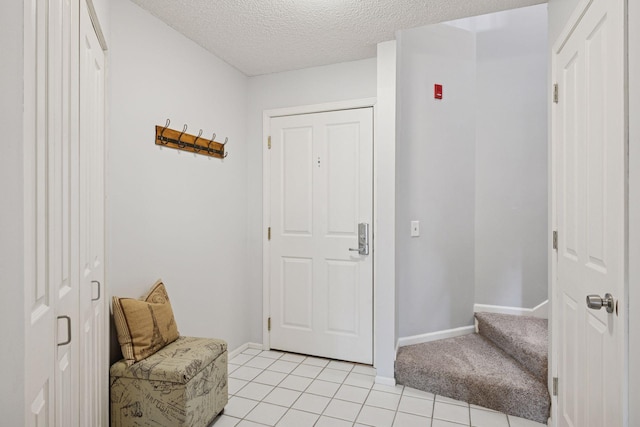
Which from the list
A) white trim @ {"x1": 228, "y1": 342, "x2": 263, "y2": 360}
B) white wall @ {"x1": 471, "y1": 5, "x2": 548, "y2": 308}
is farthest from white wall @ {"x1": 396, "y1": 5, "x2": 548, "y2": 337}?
white trim @ {"x1": 228, "y1": 342, "x2": 263, "y2": 360}

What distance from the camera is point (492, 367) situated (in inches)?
94.0

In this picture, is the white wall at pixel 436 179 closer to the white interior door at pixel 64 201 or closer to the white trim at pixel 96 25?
the white trim at pixel 96 25

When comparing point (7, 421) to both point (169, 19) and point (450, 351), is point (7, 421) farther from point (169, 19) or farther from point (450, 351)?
point (450, 351)

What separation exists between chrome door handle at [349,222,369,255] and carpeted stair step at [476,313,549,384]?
48.0 inches

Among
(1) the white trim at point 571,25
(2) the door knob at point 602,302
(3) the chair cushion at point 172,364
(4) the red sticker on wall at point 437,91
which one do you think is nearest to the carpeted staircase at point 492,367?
(2) the door knob at point 602,302

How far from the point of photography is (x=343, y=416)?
83.0 inches

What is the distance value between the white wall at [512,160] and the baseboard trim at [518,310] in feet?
0.12

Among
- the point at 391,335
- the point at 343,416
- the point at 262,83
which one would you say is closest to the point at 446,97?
the point at 262,83

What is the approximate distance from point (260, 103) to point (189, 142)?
0.96 meters

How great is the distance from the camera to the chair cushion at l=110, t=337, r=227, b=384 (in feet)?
5.56

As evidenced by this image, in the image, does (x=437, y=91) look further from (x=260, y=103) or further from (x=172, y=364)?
(x=172, y=364)

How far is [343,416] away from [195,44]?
2.75m

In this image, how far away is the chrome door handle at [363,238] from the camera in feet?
9.29

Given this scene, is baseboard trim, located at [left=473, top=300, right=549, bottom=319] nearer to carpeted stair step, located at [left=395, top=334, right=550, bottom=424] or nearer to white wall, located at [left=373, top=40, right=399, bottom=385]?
carpeted stair step, located at [left=395, top=334, right=550, bottom=424]
